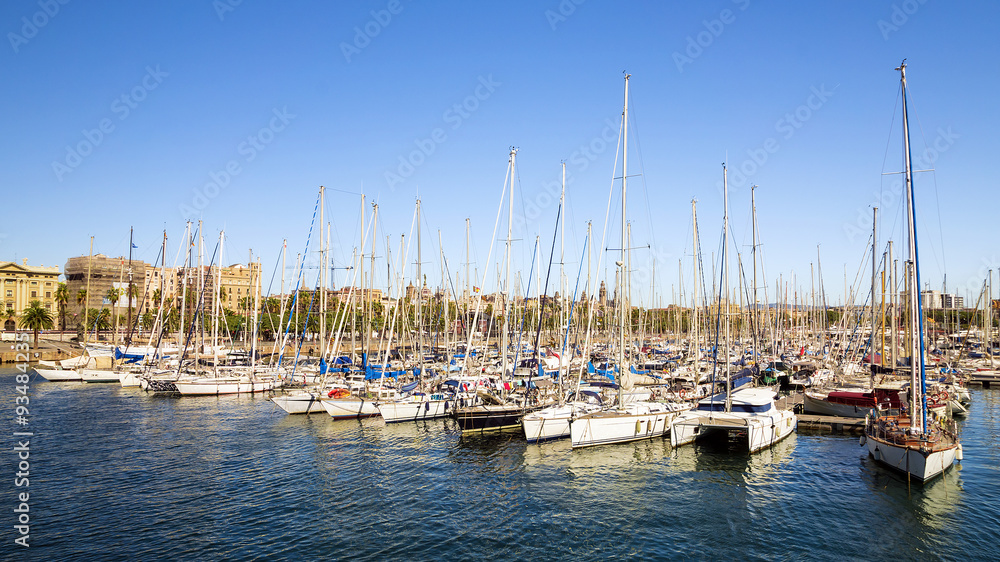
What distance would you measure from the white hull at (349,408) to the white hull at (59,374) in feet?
141

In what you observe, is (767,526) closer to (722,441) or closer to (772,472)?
(772,472)

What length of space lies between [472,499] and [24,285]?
146161 mm

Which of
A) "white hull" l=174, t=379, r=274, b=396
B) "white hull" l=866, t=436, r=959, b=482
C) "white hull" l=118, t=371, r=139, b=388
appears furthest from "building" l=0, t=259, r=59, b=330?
"white hull" l=866, t=436, r=959, b=482

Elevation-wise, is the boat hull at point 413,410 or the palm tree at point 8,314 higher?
the palm tree at point 8,314

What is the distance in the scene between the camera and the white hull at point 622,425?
33.8 meters

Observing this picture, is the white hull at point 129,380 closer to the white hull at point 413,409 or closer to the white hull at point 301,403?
the white hull at point 301,403

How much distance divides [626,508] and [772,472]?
1019 cm

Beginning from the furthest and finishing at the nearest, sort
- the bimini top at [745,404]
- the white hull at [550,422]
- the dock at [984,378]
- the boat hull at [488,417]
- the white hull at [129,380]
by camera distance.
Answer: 1. the dock at [984,378]
2. the white hull at [129,380]
3. the boat hull at [488,417]
4. the bimini top at [745,404]
5. the white hull at [550,422]

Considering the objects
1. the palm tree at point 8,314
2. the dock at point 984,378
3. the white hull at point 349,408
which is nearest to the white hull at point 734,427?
the white hull at point 349,408

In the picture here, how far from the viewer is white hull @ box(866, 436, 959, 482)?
26.0 m

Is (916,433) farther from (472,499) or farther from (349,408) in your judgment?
(349,408)

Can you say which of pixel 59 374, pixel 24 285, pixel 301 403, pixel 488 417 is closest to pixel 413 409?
pixel 488 417

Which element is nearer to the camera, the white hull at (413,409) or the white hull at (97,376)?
the white hull at (413,409)

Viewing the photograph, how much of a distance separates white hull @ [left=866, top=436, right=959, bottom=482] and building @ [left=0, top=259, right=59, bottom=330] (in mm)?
144777
